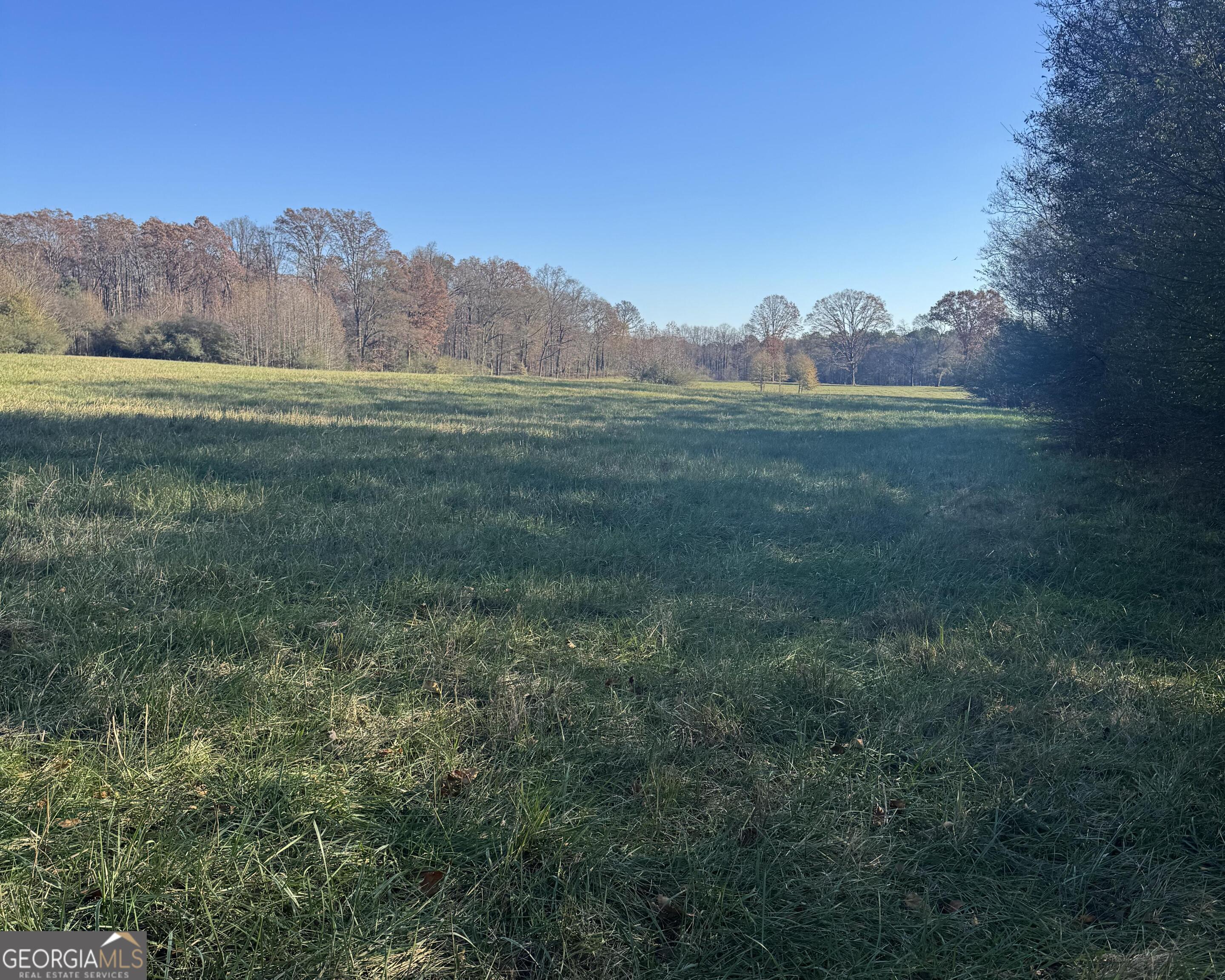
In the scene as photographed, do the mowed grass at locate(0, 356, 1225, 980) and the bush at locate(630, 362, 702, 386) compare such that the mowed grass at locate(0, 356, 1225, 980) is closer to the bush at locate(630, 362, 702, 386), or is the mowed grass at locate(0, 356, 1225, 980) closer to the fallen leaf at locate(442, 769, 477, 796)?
the fallen leaf at locate(442, 769, 477, 796)

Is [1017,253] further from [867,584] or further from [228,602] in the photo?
[228,602]

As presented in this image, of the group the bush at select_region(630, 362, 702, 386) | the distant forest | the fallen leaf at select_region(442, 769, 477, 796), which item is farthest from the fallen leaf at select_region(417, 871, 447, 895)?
the bush at select_region(630, 362, 702, 386)

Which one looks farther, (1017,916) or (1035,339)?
(1035,339)

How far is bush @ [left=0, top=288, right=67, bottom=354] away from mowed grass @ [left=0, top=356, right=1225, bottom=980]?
155ft

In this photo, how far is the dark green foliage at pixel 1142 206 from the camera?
7.30 metres

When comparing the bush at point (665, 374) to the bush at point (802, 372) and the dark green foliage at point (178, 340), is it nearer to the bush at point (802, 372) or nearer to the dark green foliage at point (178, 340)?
the bush at point (802, 372)

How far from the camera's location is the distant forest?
5231cm

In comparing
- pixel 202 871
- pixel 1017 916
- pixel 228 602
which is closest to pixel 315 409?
pixel 228 602

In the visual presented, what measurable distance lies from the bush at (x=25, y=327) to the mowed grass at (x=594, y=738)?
47.2m

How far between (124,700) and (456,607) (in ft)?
6.84

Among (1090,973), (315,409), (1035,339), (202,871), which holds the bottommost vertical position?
(1090,973)

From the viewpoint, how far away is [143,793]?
2428mm

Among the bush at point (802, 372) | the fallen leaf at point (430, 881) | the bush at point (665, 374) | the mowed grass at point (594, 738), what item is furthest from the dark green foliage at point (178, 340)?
the fallen leaf at point (430, 881)

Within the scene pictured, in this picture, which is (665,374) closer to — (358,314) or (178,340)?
(358,314)
